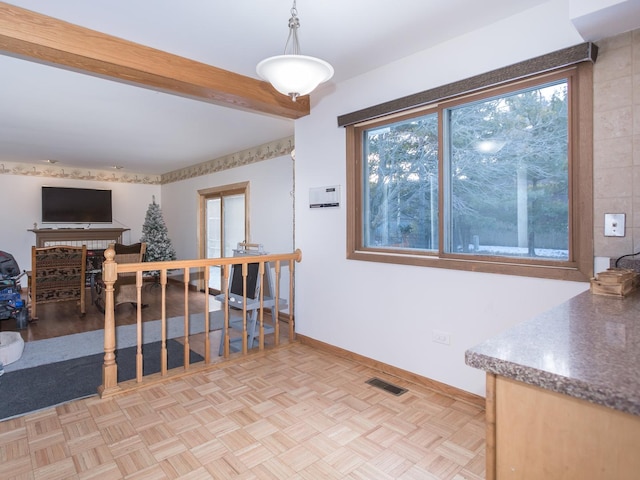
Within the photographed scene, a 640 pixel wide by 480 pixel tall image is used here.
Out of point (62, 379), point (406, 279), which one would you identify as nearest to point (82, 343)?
point (62, 379)

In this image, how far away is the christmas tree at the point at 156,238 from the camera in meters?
7.38

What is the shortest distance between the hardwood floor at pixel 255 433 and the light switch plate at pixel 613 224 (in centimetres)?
126

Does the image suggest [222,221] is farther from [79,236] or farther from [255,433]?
[255,433]

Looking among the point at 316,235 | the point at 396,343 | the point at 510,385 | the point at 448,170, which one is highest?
the point at 448,170

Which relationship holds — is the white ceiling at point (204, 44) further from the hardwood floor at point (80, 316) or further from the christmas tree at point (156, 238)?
the christmas tree at point (156, 238)

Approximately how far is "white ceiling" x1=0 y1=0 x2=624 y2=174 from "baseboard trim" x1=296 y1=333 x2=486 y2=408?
236cm

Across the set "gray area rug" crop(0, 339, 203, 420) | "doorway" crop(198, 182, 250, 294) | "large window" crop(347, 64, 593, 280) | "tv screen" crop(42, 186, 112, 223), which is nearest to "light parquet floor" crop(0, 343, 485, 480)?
"gray area rug" crop(0, 339, 203, 420)

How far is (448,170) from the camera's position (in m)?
2.61

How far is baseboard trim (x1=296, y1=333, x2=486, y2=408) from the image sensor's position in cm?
244

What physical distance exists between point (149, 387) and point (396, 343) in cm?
184

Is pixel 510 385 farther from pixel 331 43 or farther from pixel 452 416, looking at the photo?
pixel 331 43

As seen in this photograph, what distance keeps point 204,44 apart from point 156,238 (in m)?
5.66

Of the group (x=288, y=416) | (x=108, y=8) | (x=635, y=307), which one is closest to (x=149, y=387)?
(x=288, y=416)

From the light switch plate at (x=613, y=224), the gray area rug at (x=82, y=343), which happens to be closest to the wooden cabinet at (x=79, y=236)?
the gray area rug at (x=82, y=343)
